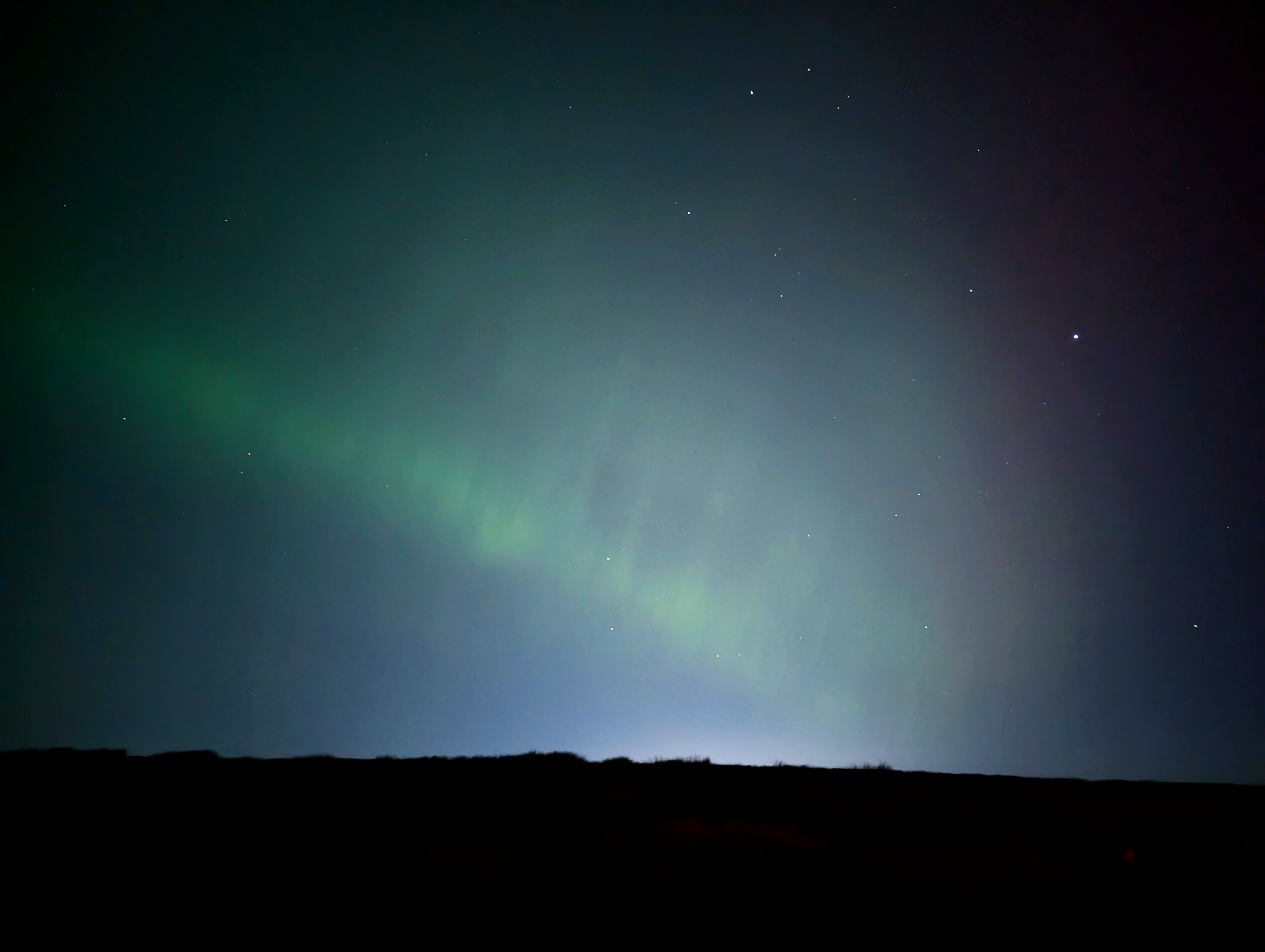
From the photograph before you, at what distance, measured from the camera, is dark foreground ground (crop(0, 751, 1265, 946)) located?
6715mm

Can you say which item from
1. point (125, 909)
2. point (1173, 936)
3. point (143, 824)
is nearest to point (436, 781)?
point (143, 824)

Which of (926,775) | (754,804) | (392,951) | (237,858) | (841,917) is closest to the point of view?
(392,951)

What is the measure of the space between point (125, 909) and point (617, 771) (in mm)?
7313

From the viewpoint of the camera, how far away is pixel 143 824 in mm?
9188

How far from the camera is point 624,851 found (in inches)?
324

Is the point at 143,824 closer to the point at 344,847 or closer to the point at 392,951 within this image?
the point at 344,847

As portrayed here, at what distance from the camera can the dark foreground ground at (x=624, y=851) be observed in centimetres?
671

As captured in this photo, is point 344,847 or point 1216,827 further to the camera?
point 1216,827

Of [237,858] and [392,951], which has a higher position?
[237,858]

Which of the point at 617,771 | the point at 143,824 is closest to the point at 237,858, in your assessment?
the point at 143,824

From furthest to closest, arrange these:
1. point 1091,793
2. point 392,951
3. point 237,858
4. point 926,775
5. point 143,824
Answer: point 926,775
point 1091,793
point 143,824
point 237,858
point 392,951

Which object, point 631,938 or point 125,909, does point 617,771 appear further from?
point 125,909

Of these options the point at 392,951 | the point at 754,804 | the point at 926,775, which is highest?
the point at 926,775

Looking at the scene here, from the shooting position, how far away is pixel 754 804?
10.4 m
